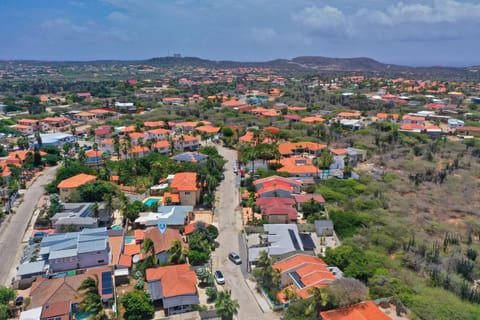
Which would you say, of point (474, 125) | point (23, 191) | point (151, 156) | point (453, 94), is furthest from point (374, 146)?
point (453, 94)

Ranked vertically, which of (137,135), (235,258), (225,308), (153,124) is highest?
(153,124)

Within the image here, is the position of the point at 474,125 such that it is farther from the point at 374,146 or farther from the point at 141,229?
the point at 141,229

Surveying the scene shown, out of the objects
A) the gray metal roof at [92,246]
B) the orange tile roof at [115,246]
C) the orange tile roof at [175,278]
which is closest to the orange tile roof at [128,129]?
the orange tile roof at [115,246]

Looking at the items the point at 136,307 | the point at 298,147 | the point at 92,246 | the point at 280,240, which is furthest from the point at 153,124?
the point at 136,307

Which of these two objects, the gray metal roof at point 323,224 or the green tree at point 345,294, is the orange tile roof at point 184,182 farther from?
the green tree at point 345,294

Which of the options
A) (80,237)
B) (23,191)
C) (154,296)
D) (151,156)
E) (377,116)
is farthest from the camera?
(377,116)

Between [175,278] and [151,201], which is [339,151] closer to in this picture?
[151,201]

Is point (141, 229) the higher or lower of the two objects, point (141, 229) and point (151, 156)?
the lower
